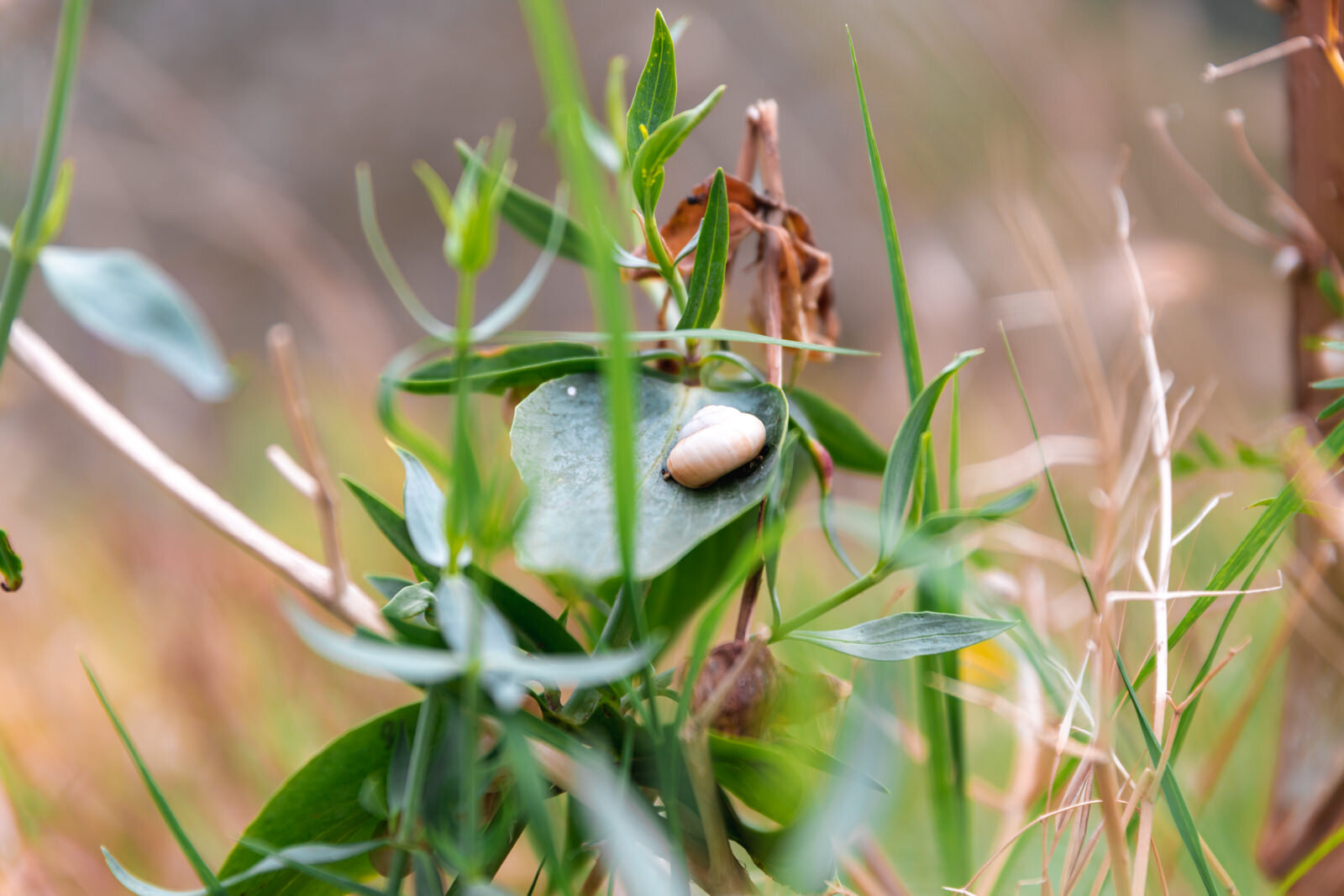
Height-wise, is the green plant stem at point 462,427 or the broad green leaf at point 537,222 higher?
the broad green leaf at point 537,222

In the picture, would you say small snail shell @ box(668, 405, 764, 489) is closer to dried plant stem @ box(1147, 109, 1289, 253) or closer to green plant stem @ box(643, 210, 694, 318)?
green plant stem @ box(643, 210, 694, 318)

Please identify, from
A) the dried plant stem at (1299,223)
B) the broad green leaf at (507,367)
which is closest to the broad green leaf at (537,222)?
the broad green leaf at (507,367)

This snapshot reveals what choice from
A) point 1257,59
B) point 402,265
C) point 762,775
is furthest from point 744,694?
point 402,265

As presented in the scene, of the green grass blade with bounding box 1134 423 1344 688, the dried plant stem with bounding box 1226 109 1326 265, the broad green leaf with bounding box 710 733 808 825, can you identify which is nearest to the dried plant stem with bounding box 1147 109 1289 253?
the dried plant stem with bounding box 1226 109 1326 265

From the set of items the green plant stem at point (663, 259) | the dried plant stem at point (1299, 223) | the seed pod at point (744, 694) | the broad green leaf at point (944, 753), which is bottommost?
the broad green leaf at point (944, 753)

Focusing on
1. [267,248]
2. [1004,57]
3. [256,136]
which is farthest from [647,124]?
[256,136]

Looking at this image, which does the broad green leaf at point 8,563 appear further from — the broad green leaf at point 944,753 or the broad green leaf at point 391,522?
the broad green leaf at point 944,753

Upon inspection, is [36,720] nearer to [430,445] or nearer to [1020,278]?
[430,445]

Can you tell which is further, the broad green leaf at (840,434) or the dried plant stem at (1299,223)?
the dried plant stem at (1299,223)
